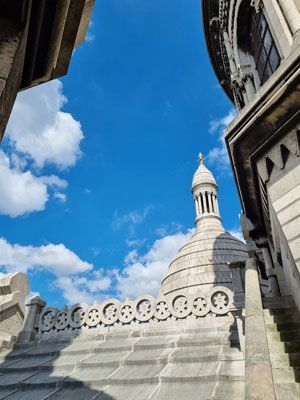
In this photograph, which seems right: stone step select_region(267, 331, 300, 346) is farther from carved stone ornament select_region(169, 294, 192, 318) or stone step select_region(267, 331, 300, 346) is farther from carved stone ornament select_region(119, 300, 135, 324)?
carved stone ornament select_region(119, 300, 135, 324)

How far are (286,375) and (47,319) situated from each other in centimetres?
608

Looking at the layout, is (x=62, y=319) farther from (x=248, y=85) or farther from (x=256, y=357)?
(x=248, y=85)

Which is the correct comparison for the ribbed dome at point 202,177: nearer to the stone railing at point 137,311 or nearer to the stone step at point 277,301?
the stone railing at point 137,311

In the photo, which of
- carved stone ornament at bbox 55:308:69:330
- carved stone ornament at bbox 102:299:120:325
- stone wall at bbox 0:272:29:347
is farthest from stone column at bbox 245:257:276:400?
stone wall at bbox 0:272:29:347

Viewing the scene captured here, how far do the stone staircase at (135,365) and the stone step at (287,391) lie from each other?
47 centimetres

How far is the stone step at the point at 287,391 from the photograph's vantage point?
346cm

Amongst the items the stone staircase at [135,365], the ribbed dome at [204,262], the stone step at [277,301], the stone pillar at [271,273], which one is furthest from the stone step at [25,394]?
the ribbed dome at [204,262]

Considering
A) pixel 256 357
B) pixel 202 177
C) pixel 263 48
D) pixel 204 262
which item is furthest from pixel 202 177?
pixel 256 357

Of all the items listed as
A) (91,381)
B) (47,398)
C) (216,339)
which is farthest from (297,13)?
(47,398)

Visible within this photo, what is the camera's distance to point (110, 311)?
775cm

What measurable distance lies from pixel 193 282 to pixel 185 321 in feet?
65.2

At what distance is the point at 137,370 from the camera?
5.33 m

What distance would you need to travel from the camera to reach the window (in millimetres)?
6859

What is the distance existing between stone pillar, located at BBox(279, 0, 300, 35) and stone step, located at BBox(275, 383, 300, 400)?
555cm
